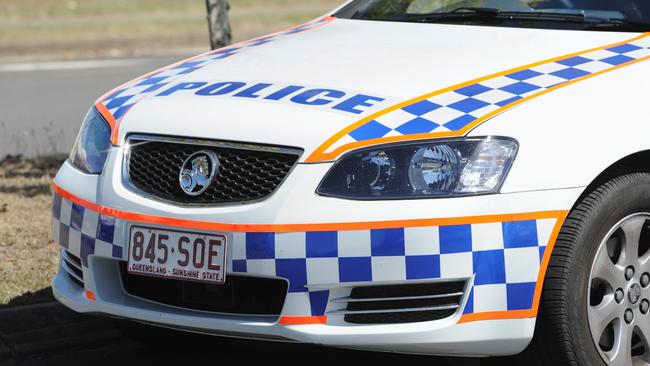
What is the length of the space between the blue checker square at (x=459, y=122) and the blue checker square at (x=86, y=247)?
1166 millimetres

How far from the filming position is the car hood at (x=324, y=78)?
3658mm

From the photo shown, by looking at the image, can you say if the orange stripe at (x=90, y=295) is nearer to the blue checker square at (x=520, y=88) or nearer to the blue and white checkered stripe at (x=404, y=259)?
the blue and white checkered stripe at (x=404, y=259)

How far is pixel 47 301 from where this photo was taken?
5.05m

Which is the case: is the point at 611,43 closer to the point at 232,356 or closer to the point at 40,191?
the point at 232,356

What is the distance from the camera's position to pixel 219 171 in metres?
3.67

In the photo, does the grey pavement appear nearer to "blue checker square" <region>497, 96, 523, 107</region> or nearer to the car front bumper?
the car front bumper

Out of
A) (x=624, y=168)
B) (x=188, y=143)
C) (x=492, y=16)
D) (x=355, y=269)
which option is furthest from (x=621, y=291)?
(x=188, y=143)

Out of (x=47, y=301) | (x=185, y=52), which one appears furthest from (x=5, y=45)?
(x=47, y=301)

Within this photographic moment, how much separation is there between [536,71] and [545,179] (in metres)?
0.48

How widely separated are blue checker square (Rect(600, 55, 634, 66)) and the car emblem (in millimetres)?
1292

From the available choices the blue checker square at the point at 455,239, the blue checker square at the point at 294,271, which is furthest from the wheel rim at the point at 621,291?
the blue checker square at the point at 294,271

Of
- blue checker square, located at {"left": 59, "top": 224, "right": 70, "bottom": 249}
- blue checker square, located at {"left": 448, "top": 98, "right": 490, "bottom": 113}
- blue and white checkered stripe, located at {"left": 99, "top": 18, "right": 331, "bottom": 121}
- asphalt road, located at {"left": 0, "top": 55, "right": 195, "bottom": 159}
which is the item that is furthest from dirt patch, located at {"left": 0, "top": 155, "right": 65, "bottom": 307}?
blue checker square, located at {"left": 448, "top": 98, "right": 490, "bottom": 113}

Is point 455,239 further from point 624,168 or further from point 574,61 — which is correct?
point 574,61

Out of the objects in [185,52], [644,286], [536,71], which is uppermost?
[536,71]
